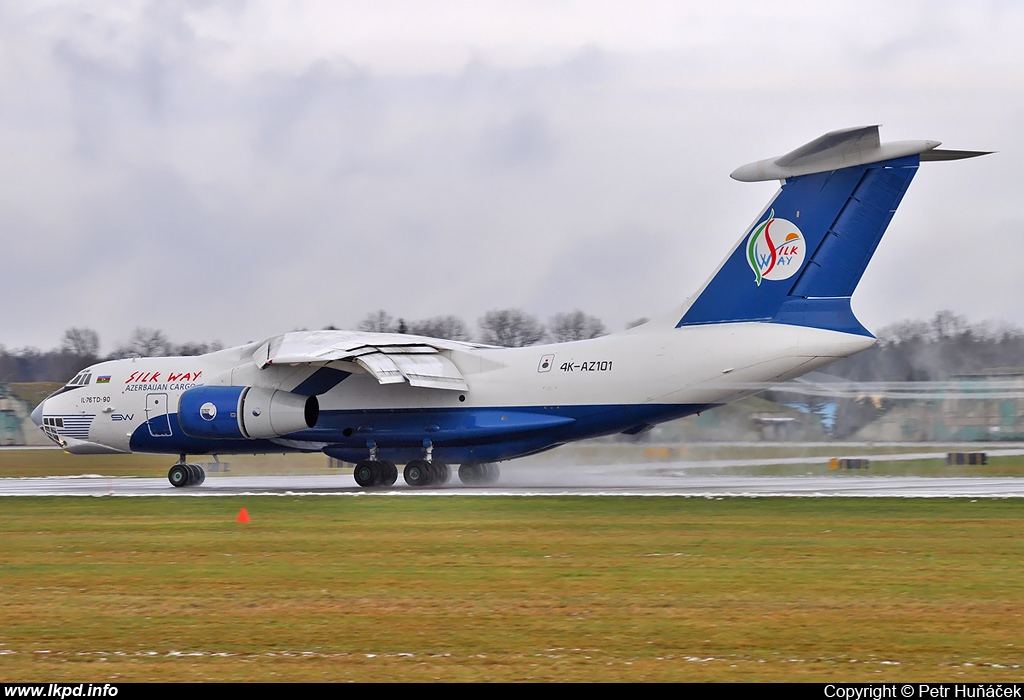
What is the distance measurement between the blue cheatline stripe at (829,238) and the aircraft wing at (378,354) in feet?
21.3

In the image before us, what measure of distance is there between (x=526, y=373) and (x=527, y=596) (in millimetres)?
14506

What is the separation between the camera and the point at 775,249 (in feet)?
72.8

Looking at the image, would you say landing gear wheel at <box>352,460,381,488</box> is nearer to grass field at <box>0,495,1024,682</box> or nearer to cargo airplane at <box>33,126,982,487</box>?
cargo airplane at <box>33,126,982,487</box>

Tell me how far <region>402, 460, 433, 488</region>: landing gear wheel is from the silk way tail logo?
826 centimetres

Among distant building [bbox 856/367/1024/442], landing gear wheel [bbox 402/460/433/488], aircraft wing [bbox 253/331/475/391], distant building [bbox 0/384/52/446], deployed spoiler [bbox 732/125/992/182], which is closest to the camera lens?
deployed spoiler [bbox 732/125/992/182]

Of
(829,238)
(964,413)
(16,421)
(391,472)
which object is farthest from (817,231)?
(16,421)

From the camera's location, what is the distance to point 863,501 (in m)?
18.8

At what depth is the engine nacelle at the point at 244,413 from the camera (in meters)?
24.7

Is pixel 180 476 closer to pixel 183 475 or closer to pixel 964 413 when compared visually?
pixel 183 475

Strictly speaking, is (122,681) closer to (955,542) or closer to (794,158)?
(955,542)

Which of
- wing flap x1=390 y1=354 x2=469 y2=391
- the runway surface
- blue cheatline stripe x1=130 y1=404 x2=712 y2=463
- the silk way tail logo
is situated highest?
the silk way tail logo

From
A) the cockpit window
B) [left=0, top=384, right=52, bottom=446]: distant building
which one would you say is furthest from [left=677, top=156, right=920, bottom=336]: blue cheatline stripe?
[left=0, top=384, right=52, bottom=446]: distant building

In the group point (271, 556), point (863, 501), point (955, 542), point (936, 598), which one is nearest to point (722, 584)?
point (936, 598)

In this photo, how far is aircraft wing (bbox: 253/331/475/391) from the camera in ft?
78.4
